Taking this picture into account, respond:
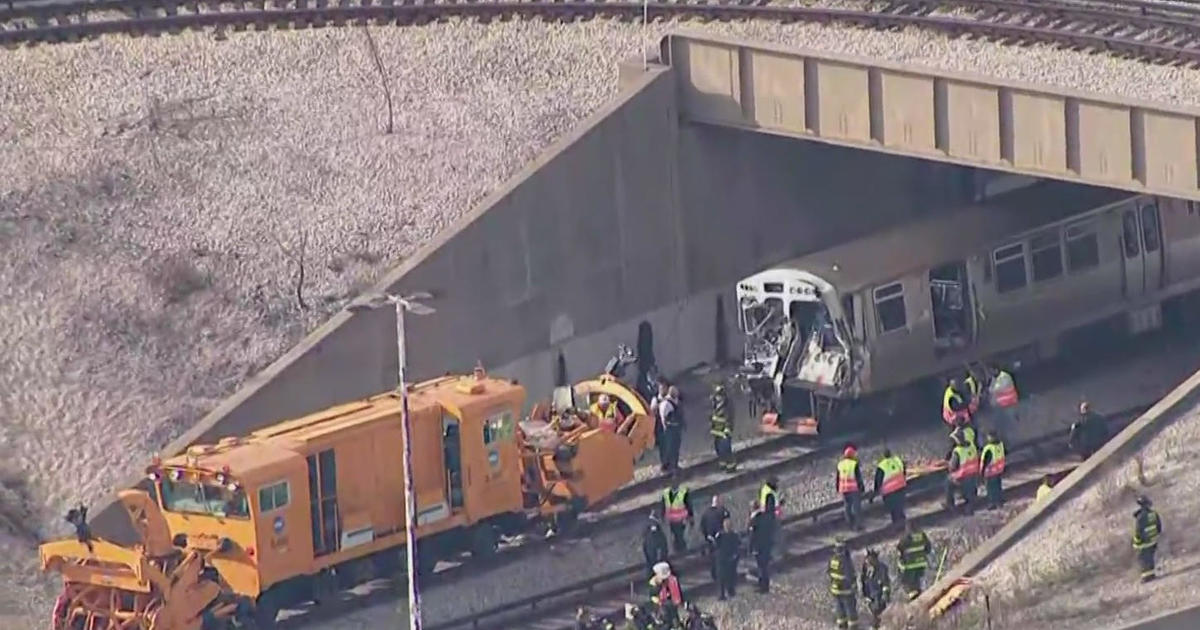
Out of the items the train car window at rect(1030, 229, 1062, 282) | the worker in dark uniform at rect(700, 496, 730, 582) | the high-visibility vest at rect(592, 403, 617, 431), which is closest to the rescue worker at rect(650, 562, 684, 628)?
the worker in dark uniform at rect(700, 496, 730, 582)

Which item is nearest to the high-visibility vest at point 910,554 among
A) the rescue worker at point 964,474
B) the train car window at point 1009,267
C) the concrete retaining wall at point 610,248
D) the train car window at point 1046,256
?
the rescue worker at point 964,474

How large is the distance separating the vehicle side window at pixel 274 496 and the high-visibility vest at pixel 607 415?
5.04 metres

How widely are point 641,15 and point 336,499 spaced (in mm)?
14161

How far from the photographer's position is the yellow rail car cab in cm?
3306

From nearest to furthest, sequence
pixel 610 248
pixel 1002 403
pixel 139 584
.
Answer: pixel 139 584 < pixel 1002 403 < pixel 610 248

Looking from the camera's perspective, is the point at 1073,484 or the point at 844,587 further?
the point at 1073,484

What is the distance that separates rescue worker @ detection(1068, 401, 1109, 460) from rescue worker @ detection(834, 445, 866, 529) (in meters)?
3.30

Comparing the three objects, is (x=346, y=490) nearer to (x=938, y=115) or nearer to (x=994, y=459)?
(x=994, y=459)

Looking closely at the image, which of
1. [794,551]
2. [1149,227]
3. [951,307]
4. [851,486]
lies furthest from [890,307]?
[794,551]

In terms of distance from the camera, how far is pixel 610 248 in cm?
4272

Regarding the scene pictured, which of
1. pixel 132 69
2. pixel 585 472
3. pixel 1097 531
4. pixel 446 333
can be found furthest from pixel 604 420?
pixel 132 69

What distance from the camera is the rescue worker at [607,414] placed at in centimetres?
3706

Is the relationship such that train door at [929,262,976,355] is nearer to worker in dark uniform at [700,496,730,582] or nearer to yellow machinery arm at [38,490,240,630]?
worker in dark uniform at [700,496,730,582]

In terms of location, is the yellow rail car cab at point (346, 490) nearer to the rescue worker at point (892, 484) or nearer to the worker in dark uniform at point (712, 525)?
the worker in dark uniform at point (712, 525)
